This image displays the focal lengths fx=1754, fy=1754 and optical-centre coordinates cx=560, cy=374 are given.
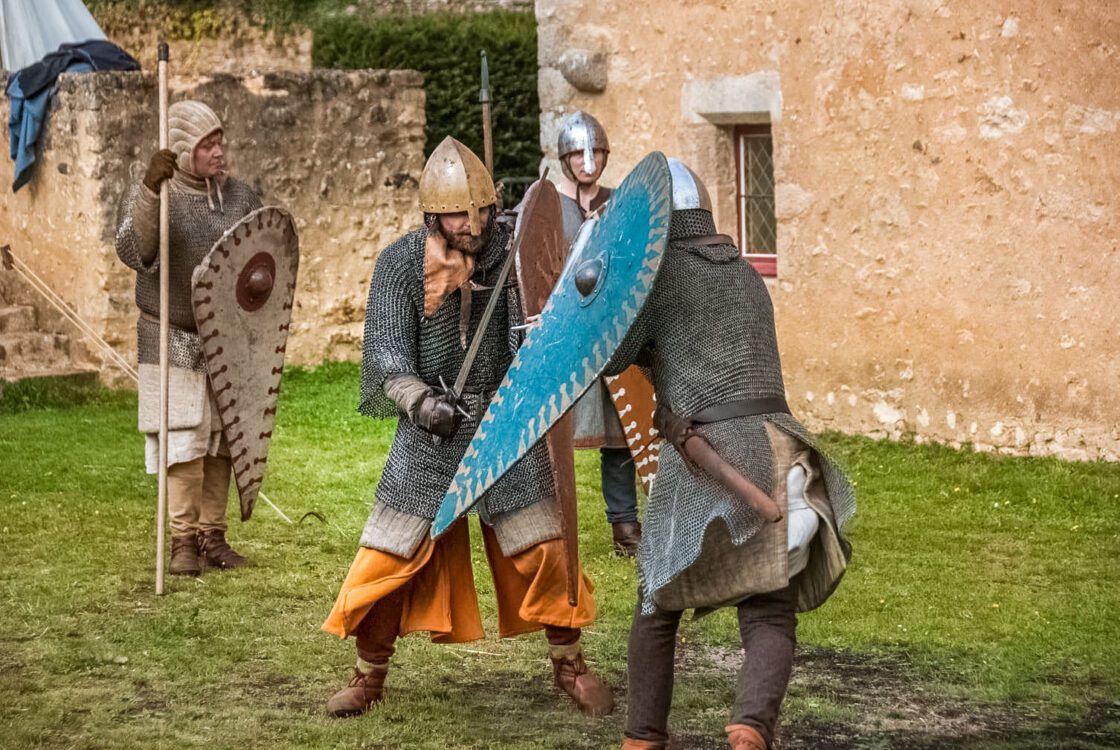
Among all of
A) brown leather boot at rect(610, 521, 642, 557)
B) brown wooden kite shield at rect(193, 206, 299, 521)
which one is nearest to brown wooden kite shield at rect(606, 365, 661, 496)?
brown leather boot at rect(610, 521, 642, 557)

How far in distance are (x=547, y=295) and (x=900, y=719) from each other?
1423mm

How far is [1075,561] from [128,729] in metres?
3.41

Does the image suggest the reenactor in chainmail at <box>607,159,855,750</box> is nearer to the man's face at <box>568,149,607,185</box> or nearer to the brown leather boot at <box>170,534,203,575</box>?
the man's face at <box>568,149,607,185</box>

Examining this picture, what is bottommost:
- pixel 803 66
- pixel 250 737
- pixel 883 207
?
pixel 250 737

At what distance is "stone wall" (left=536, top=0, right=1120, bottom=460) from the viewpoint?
295 inches

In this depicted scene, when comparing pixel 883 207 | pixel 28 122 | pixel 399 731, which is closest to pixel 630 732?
pixel 399 731

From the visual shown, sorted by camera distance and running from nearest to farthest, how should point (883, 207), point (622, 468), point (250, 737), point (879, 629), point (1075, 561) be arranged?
point (250, 737)
point (879, 629)
point (1075, 561)
point (622, 468)
point (883, 207)

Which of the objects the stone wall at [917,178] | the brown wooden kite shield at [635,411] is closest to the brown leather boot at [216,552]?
the brown wooden kite shield at [635,411]

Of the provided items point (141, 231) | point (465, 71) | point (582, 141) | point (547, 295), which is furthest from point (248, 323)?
point (465, 71)

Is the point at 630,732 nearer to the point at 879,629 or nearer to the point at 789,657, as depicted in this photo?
the point at 789,657

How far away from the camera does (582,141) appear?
6508mm

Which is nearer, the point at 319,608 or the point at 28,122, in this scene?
the point at 319,608

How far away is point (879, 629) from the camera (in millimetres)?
5398

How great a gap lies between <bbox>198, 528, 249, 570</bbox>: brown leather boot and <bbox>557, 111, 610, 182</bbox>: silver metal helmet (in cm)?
188
